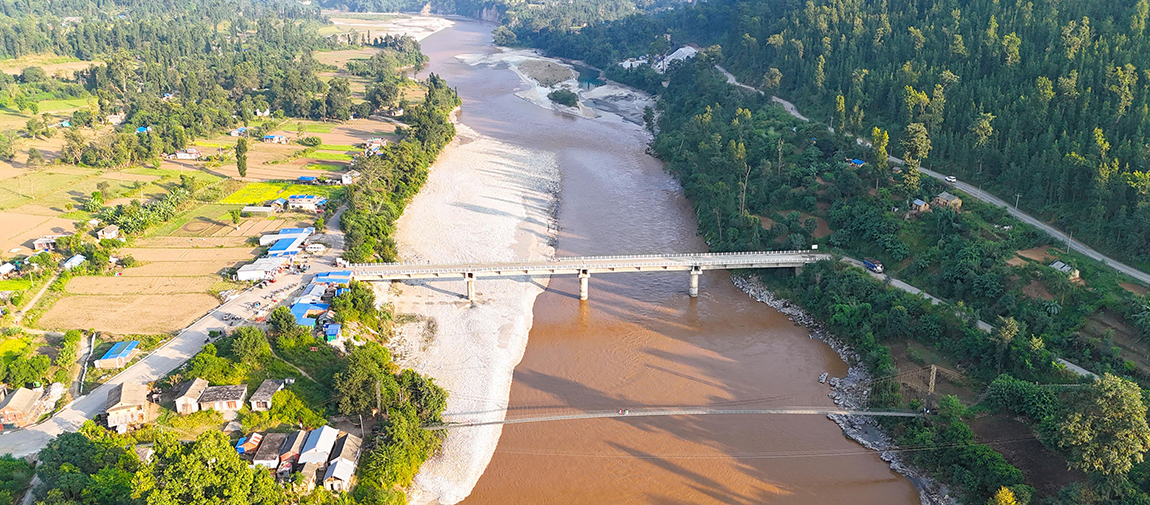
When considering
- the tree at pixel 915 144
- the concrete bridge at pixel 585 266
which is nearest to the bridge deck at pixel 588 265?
the concrete bridge at pixel 585 266

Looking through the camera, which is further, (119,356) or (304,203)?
(304,203)

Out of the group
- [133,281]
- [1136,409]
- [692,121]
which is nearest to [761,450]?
[1136,409]

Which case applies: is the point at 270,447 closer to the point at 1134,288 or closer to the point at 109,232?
→ the point at 109,232

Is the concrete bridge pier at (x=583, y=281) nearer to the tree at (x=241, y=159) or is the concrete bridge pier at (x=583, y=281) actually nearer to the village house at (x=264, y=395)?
the village house at (x=264, y=395)

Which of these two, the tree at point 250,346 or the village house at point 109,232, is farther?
the village house at point 109,232

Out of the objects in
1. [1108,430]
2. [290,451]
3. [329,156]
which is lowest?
[290,451]

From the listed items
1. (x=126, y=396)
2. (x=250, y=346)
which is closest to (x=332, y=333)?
(x=250, y=346)

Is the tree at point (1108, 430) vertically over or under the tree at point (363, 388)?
over
